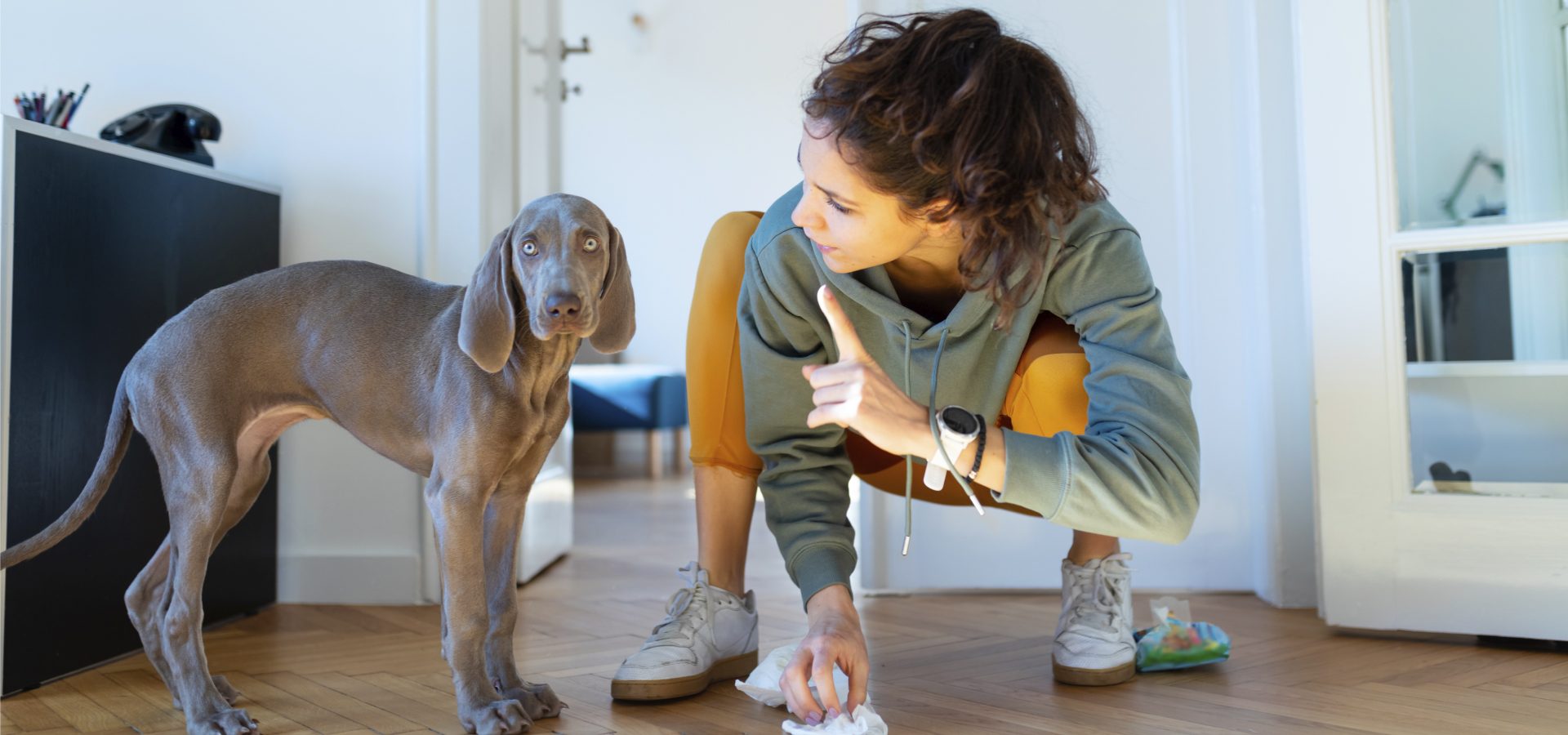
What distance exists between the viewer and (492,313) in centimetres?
130

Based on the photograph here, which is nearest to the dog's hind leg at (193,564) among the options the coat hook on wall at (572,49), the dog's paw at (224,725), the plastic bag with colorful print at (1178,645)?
the dog's paw at (224,725)

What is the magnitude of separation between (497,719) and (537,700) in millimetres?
94

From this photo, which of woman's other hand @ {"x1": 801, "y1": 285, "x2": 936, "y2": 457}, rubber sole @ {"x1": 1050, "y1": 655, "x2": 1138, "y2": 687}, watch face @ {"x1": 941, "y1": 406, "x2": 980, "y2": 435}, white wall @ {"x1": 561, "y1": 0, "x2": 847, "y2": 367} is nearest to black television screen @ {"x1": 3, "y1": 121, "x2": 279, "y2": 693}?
woman's other hand @ {"x1": 801, "y1": 285, "x2": 936, "y2": 457}

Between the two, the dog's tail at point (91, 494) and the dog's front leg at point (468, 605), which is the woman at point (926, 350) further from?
the dog's tail at point (91, 494)

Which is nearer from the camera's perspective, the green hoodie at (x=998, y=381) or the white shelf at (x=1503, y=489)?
the green hoodie at (x=998, y=381)

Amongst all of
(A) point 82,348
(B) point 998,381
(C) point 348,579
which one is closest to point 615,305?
(B) point 998,381

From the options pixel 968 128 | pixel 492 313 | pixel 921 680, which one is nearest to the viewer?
pixel 968 128

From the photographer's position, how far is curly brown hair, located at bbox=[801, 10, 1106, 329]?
1.09 metres

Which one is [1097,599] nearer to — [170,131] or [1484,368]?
[1484,368]

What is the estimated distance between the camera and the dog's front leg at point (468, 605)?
4.16ft

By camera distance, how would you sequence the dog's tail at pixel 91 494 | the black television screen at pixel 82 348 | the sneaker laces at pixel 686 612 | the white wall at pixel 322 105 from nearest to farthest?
the dog's tail at pixel 91 494, the sneaker laces at pixel 686 612, the black television screen at pixel 82 348, the white wall at pixel 322 105

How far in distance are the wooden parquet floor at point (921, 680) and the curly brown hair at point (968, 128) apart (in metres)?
0.62

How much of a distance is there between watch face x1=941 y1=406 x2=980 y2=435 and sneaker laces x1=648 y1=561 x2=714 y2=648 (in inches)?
24.6

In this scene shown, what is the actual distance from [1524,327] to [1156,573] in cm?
82
